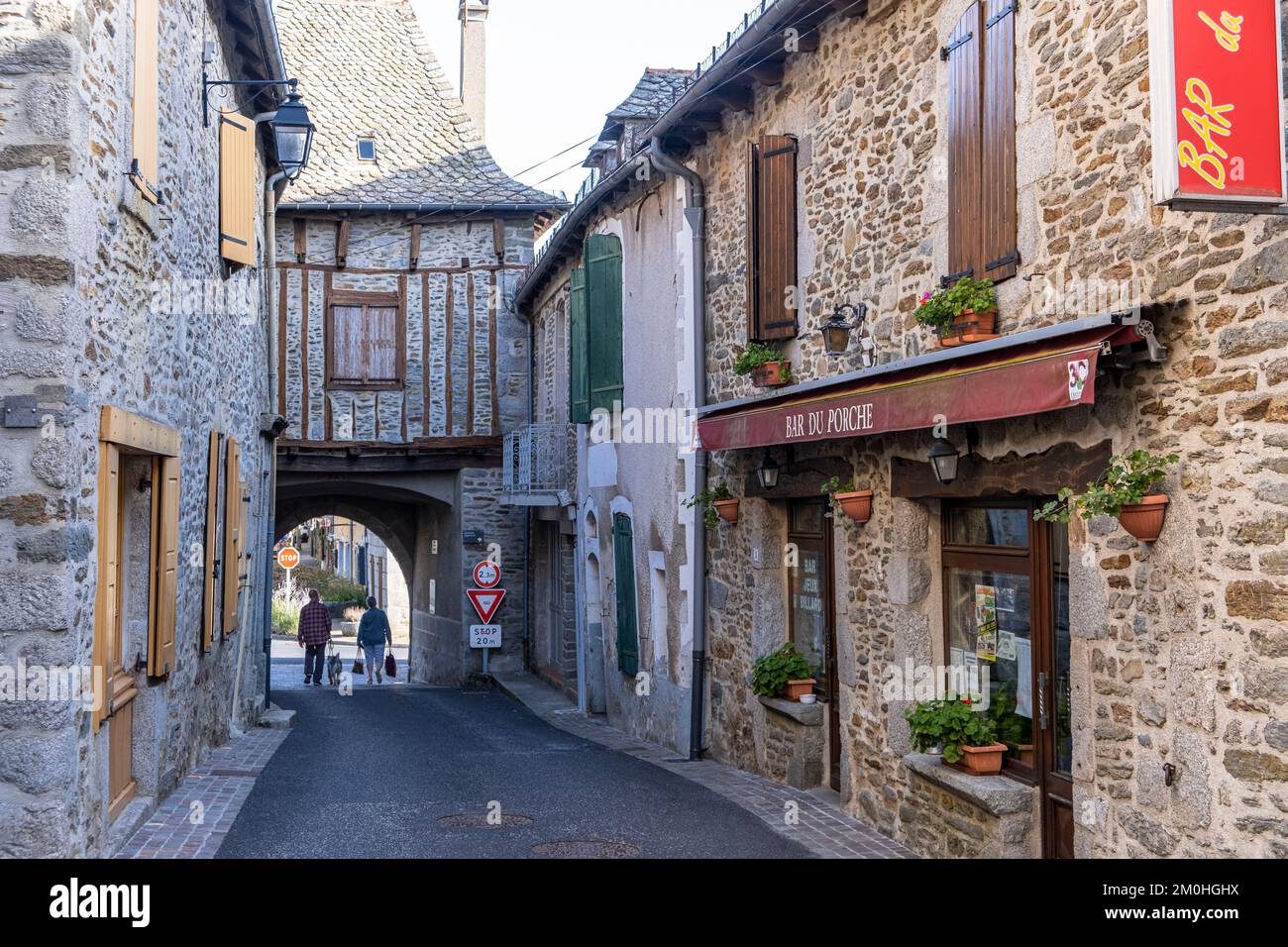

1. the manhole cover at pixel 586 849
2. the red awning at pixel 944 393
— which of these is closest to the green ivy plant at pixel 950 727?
the red awning at pixel 944 393

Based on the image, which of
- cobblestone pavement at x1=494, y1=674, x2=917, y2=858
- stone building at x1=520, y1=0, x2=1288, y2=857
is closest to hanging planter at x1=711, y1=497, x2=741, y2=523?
stone building at x1=520, y1=0, x2=1288, y2=857

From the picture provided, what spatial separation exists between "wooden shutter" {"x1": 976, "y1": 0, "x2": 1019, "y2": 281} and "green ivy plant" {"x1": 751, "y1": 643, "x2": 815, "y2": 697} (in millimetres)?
3573

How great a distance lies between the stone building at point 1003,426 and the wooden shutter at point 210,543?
3723 millimetres

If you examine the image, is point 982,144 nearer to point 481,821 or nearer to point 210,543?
point 481,821

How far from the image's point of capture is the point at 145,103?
23.1 ft

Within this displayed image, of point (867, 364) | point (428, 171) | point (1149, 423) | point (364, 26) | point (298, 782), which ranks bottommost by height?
point (298, 782)

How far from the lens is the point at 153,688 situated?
25.6 feet

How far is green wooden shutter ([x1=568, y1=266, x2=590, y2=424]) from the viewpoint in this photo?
1456 centimetres

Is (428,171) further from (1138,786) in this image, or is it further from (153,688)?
(1138,786)

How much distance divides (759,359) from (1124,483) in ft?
13.7

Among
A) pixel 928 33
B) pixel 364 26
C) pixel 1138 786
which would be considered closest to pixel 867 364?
pixel 928 33

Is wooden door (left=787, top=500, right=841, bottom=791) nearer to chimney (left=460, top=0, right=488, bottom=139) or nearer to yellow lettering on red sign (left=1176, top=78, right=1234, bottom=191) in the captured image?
yellow lettering on red sign (left=1176, top=78, right=1234, bottom=191)

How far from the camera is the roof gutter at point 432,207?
18.5 m
